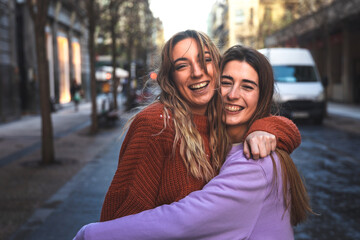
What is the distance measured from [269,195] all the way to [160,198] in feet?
1.46

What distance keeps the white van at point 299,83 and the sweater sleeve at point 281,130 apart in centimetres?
1305

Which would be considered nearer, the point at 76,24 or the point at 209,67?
A: the point at 209,67

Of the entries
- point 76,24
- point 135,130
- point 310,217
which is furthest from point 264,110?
point 76,24

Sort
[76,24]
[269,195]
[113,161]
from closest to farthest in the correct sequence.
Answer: [269,195]
[113,161]
[76,24]

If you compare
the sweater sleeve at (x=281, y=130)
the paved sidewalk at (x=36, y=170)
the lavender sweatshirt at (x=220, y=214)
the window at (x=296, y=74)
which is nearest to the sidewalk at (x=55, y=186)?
the paved sidewalk at (x=36, y=170)

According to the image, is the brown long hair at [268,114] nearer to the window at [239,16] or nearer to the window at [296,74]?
the window at [296,74]

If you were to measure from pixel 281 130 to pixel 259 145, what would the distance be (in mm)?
304

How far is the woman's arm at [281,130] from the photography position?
183 cm

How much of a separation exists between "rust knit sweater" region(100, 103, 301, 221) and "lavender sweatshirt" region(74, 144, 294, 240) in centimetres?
20

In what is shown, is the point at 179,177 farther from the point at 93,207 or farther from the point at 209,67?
the point at 93,207

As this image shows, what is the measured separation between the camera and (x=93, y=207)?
17.8 feet

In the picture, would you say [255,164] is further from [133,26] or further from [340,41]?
[340,41]

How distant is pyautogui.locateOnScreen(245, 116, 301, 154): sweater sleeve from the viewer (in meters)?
1.83

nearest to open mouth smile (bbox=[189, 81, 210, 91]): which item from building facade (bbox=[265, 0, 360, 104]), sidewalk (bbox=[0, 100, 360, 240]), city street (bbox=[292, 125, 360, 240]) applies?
city street (bbox=[292, 125, 360, 240])
